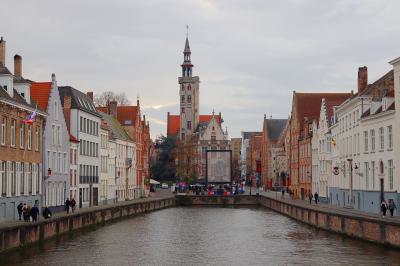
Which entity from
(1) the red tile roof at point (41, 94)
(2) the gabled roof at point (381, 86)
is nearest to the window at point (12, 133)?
(1) the red tile roof at point (41, 94)

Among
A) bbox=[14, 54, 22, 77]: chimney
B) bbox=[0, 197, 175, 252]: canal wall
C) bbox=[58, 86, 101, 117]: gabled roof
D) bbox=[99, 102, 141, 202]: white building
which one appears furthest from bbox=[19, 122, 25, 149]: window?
bbox=[99, 102, 141, 202]: white building

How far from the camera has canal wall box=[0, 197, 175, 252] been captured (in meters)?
31.0

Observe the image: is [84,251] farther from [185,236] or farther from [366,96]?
[366,96]

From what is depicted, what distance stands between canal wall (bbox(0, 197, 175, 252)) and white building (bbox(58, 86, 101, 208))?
3.93m

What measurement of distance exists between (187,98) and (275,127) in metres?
22.8

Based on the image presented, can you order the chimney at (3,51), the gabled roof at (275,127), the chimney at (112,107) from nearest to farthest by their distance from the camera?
the chimney at (3,51)
the chimney at (112,107)
the gabled roof at (275,127)

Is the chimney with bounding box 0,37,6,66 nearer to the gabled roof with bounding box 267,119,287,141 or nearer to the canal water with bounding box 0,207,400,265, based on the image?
Answer: the canal water with bounding box 0,207,400,265

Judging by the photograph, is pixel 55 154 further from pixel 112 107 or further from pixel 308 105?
pixel 308 105

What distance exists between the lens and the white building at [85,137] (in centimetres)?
6073

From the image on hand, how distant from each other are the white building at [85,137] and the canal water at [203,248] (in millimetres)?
13789

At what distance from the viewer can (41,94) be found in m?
51.6

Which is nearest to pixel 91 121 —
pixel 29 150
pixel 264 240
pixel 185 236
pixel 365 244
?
pixel 29 150

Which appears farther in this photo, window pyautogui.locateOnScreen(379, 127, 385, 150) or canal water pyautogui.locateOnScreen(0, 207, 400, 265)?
window pyautogui.locateOnScreen(379, 127, 385, 150)

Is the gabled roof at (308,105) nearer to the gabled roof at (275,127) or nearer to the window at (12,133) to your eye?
the window at (12,133)
